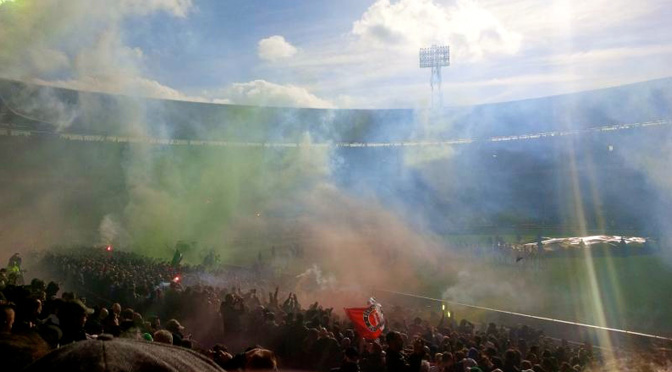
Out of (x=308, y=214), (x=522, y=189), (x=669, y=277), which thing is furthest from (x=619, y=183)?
(x=308, y=214)

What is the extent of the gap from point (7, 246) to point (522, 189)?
26.7 meters

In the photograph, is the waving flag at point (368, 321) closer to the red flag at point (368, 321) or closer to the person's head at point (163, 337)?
the red flag at point (368, 321)

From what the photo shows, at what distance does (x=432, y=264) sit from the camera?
64.5ft

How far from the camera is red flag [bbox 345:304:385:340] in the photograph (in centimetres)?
659

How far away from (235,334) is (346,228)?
16024 mm

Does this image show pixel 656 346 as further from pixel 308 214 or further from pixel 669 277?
pixel 308 214

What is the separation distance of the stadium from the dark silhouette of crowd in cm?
2

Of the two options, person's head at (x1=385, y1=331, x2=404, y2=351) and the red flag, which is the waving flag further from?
person's head at (x1=385, y1=331, x2=404, y2=351)

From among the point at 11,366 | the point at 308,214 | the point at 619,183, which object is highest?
the point at 619,183

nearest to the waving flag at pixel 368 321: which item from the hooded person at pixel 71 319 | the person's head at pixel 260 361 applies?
the hooded person at pixel 71 319

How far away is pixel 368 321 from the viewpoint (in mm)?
6598

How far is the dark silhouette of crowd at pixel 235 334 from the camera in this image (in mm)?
2822

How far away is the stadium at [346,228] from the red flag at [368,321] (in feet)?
0.09

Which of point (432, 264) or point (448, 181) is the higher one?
point (448, 181)
